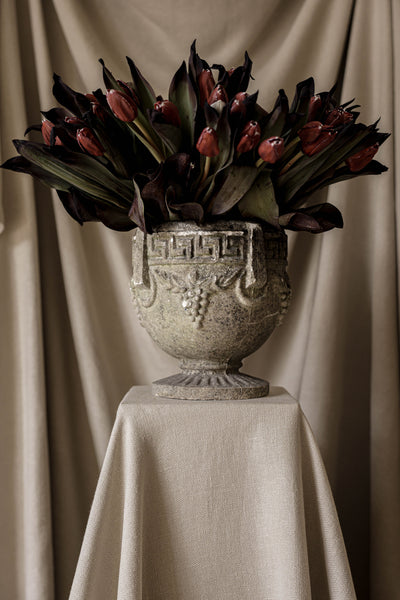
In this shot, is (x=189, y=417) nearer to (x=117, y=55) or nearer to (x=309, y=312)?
(x=309, y=312)

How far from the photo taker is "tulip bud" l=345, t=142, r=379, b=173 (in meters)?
0.95

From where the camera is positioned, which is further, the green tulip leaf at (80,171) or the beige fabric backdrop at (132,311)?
the beige fabric backdrop at (132,311)

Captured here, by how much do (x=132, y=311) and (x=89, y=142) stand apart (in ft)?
2.07

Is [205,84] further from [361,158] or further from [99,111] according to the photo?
[361,158]

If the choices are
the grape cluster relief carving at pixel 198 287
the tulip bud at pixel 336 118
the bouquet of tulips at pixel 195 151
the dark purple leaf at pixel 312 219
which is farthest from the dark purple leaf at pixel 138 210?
the tulip bud at pixel 336 118

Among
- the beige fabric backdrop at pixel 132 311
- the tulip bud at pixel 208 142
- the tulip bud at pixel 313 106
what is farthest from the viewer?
the beige fabric backdrop at pixel 132 311

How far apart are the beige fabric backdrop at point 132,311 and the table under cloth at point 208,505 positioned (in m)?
0.47

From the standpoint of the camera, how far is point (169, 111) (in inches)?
34.3

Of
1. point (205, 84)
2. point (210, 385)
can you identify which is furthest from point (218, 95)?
point (210, 385)

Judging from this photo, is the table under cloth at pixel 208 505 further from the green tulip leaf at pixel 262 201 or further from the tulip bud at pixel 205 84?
the tulip bud at pixel 205 84

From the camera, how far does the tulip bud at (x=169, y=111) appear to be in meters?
0.87

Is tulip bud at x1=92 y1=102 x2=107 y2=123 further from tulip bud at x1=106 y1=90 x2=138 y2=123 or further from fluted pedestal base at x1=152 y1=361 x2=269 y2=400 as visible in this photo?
fluted pedestal base at x1=152 y1=361 x2=269 y2=400

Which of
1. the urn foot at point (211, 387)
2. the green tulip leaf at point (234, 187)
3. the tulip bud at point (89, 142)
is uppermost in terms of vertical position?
the tulip bud at point (89, 142)

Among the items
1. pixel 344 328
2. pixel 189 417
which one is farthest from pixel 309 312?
pixel 189 417
